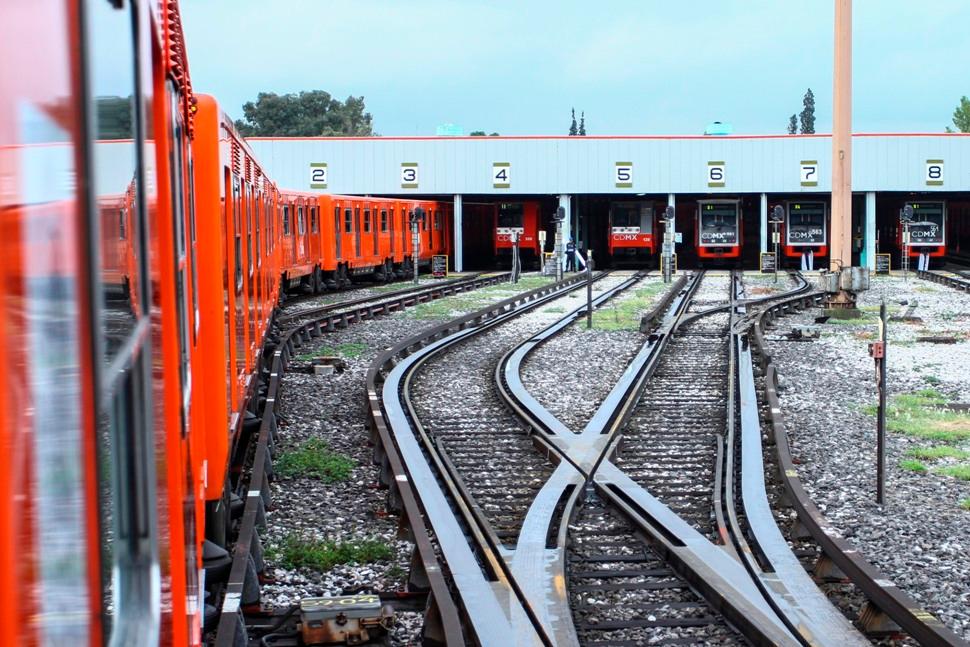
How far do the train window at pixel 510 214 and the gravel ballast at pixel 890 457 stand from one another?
24.9m

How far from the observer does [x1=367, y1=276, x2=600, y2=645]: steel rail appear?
18.3 feet

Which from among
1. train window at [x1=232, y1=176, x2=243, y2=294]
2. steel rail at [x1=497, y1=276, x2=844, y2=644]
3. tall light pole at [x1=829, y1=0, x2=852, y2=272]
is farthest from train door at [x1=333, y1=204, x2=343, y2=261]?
train window at [x1=232, y1=176, x2=243, y2=294]

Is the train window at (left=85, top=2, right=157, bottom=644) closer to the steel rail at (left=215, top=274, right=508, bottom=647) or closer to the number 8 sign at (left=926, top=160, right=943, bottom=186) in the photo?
the steel rail at (left=215, top=274, right=508, bottom=647)

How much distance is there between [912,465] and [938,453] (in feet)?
2.26

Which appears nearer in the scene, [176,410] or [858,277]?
[176,410]

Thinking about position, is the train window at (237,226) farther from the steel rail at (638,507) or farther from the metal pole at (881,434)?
the metal pole at (881,434)

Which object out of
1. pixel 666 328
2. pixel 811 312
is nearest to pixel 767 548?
pixel 666 328

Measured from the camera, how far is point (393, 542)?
728 cm

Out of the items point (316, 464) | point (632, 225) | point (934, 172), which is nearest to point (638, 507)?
point (316, 464)

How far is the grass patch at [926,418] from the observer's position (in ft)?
34.7

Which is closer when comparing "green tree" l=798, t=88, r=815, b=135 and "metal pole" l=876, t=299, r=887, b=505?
"metal pole" l=876, t=299, r=887, b=505

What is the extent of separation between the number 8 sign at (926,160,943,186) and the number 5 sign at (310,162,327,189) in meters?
21.7

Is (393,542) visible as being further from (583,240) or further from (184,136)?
(583,240)

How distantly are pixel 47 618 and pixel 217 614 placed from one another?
4.85m
